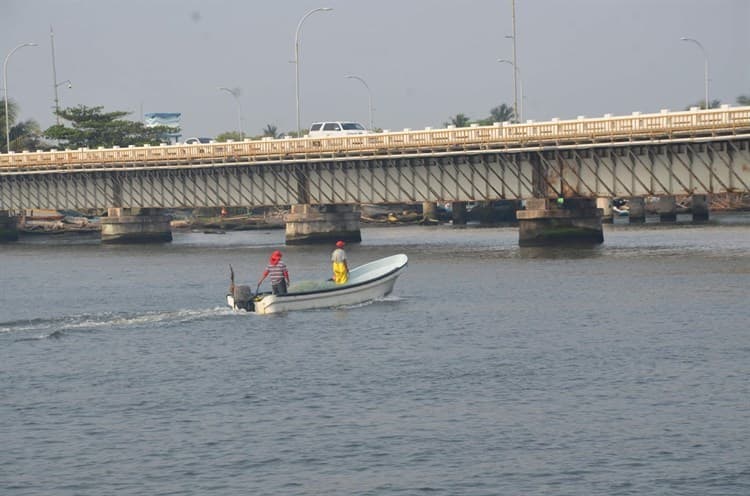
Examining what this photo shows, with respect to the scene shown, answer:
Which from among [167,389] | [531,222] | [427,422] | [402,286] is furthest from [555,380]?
[531,222]

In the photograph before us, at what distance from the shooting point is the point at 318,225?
98.8 metres

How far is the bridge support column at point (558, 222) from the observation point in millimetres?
Result: 83375

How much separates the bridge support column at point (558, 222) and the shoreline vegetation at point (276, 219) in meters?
58.6

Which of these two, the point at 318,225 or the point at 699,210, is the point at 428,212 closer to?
the point at 699,210

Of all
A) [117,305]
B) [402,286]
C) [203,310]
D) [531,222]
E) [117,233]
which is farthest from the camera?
[117,233]

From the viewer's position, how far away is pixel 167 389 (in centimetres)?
3431

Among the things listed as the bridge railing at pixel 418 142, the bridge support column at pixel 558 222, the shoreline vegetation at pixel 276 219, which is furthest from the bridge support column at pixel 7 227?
the bridge support column at pixel 558 222

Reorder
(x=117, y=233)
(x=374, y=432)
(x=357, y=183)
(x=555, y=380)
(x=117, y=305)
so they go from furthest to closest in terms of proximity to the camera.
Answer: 1. (x=117, y=233)
2. (x=357, y=183)
3. (x=117, y=305)
4. (x=555, y=380)
5. (x=374, y=432)

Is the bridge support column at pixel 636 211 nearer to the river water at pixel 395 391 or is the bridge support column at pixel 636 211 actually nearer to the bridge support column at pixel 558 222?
the bridge support column at pixel 558 222

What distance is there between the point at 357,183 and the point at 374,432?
217 feet

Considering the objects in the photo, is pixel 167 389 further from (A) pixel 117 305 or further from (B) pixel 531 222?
(B) pixel 531 222

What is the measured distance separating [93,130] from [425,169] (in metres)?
96.6

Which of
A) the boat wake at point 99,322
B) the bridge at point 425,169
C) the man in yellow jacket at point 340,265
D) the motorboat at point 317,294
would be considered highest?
the bridge at point 425,169

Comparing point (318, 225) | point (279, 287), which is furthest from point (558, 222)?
→ point (279, 287)
